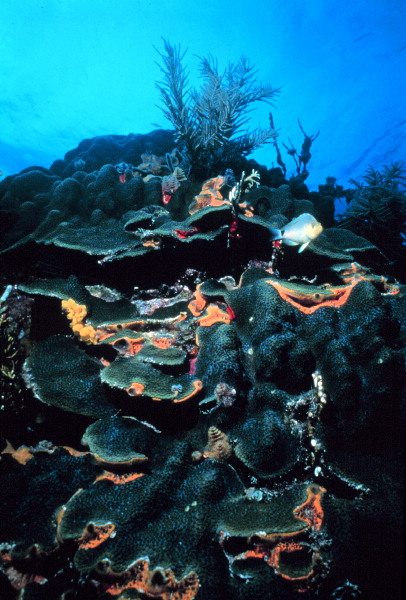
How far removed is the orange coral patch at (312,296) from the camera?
8.46 ft

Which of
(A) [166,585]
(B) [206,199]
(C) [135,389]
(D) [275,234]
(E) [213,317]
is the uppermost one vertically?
(B) [206,199]

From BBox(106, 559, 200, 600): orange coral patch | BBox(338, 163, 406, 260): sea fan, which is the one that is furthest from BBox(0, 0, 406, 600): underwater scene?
BBox(338, 163, 406, 260): sea fan

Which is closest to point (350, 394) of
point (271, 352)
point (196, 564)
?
point (271, 352)

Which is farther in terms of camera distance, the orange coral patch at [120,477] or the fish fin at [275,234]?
the fish fin at [275,234]

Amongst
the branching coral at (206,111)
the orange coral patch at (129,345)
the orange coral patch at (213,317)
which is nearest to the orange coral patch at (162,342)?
the orange coral patch at (129,345)

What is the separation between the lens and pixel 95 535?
6.04 feet

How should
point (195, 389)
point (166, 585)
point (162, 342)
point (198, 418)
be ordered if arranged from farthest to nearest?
1. point (162, 342)
2. point (198, 418)
3. point (195, 389)
4. point (166, 585)

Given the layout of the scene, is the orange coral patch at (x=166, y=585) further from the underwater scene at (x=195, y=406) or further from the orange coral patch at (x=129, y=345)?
the orange coral patch at (x=129, y=345)

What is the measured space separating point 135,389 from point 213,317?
0.98 meters

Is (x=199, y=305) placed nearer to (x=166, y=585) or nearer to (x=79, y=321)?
(x=79, y=321)

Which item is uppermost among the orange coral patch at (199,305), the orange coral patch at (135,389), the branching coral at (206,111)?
the branching coral at (206,111)

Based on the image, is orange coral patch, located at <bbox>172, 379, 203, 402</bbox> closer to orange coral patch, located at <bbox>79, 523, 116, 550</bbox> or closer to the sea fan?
orange coral patch, located at <bbox>79, 523, 116, 550</bbox>

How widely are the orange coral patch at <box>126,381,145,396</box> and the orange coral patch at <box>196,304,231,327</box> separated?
833 millimetres

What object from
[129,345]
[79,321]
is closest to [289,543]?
[129,345]
